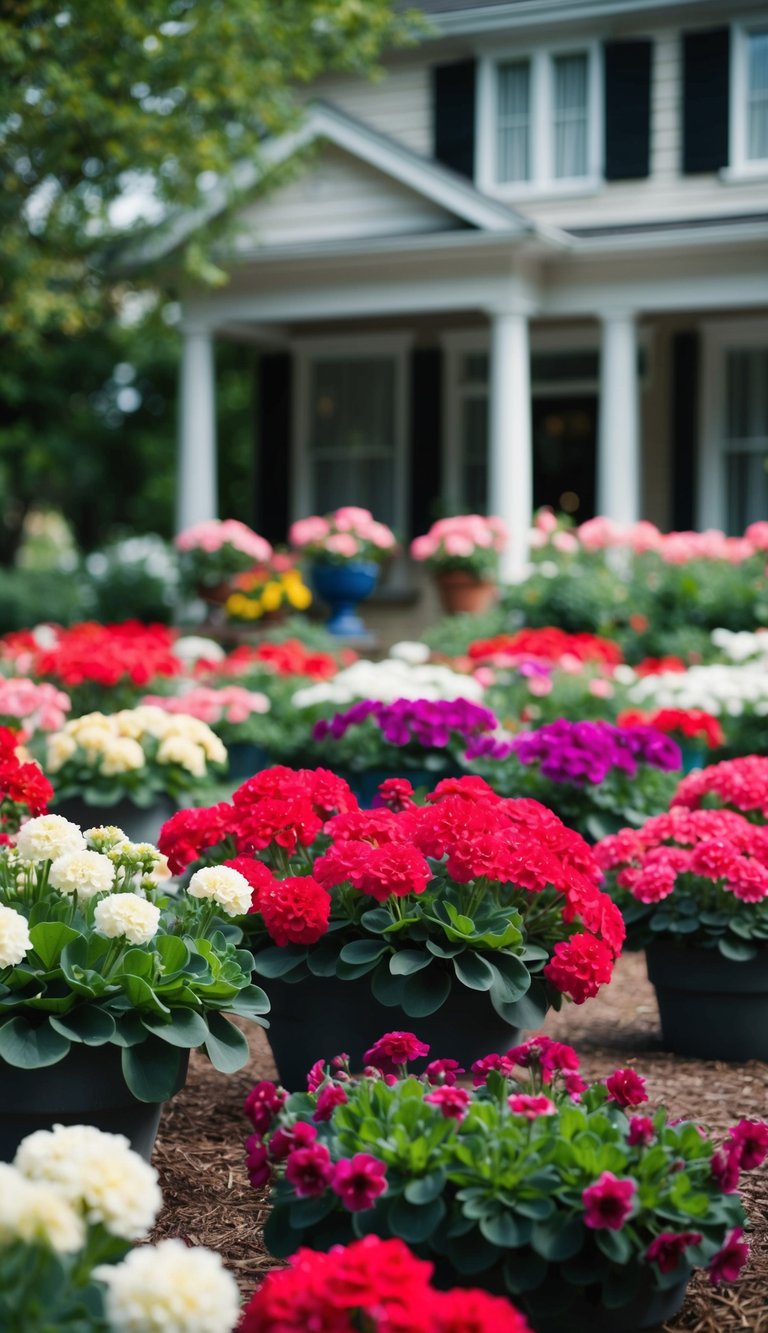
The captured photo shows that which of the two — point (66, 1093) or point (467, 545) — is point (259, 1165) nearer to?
point (66, 1093)

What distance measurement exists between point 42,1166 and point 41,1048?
93 cm

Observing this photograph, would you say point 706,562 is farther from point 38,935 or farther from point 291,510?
point 38,935

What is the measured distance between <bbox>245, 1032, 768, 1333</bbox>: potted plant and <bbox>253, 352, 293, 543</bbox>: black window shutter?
12313mm

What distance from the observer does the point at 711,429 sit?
→ 1326cm

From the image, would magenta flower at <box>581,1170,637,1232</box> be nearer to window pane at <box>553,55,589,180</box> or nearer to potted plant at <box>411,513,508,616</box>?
potted plant at <box>411,513,508,616</box>

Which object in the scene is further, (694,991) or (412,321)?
(412,321)

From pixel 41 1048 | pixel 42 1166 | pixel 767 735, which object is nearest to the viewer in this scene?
pixel 42 1166

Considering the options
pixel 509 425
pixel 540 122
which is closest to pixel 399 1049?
pixel 509 425

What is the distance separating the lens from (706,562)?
10.4 meters

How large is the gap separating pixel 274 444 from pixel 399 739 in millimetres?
9568

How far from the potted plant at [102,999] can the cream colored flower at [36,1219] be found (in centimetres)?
98

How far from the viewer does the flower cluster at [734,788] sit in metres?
4.86

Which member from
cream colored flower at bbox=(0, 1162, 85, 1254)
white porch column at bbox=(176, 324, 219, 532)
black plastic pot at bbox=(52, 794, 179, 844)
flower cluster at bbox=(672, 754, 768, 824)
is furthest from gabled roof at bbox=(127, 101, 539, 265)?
cream colored flower at bbox=(0, 1162, 85, 1254)

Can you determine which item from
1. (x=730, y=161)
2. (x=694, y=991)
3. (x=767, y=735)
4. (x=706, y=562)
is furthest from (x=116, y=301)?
(x=694, y=991)
